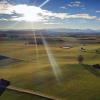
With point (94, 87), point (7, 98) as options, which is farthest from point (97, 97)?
point (7, 98)

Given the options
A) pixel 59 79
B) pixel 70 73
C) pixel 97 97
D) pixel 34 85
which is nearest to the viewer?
pixel 97 97

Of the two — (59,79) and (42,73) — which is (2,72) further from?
(59,79)

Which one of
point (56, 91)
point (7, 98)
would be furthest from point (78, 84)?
point (7, 98)

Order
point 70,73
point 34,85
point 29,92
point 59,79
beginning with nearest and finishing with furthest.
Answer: point 29,92, point 34,85, point 59,79, point 70,73

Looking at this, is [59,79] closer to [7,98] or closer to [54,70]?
[54,70]

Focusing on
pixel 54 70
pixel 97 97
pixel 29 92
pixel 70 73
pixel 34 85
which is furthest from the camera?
pixel 54 70

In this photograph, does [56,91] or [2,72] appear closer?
[56,91]

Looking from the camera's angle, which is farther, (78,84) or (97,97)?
(78,84)

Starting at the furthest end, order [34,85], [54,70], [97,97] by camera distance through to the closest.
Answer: [54,70]
[34,85]
[97,97]
